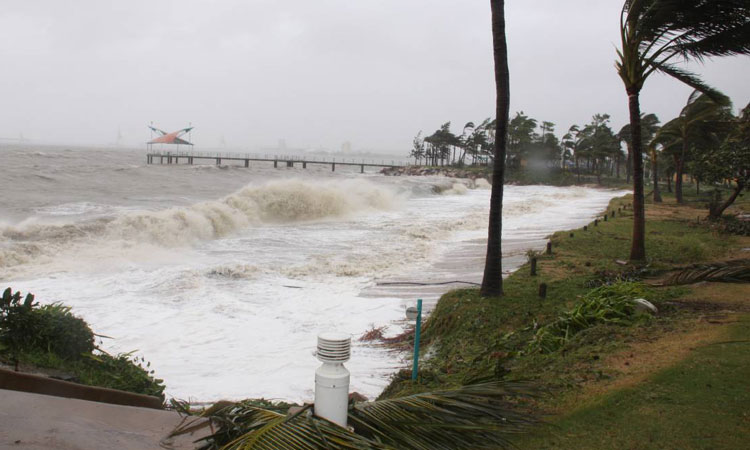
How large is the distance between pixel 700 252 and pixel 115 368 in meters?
12.7

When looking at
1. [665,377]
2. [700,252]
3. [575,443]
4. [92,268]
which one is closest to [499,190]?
[665,377]

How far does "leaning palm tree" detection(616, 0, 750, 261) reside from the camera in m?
10.4

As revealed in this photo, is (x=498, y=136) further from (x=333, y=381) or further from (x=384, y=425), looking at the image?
(x=333, y=381)

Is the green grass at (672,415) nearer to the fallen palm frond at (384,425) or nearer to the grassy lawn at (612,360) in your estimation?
the grassy lawn at (612,360)

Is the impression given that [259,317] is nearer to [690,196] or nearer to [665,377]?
[665,377]

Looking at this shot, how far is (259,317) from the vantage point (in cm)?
1048

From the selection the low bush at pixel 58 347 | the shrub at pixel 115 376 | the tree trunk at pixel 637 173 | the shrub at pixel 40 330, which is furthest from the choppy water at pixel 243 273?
the tree trunk at pixel 637 173

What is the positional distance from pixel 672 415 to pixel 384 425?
2.29m

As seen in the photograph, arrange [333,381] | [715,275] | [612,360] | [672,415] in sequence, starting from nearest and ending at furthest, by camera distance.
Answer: [333,381] → [672,415] → [612,360] → [715,275]

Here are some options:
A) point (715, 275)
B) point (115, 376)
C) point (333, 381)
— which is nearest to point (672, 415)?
point (333, 381)

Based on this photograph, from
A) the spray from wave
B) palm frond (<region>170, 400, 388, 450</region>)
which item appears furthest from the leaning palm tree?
the spray from wave

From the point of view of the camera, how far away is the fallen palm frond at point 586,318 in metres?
6.74

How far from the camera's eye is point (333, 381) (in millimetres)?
3271

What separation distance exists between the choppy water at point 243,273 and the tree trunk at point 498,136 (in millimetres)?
A: 1904
